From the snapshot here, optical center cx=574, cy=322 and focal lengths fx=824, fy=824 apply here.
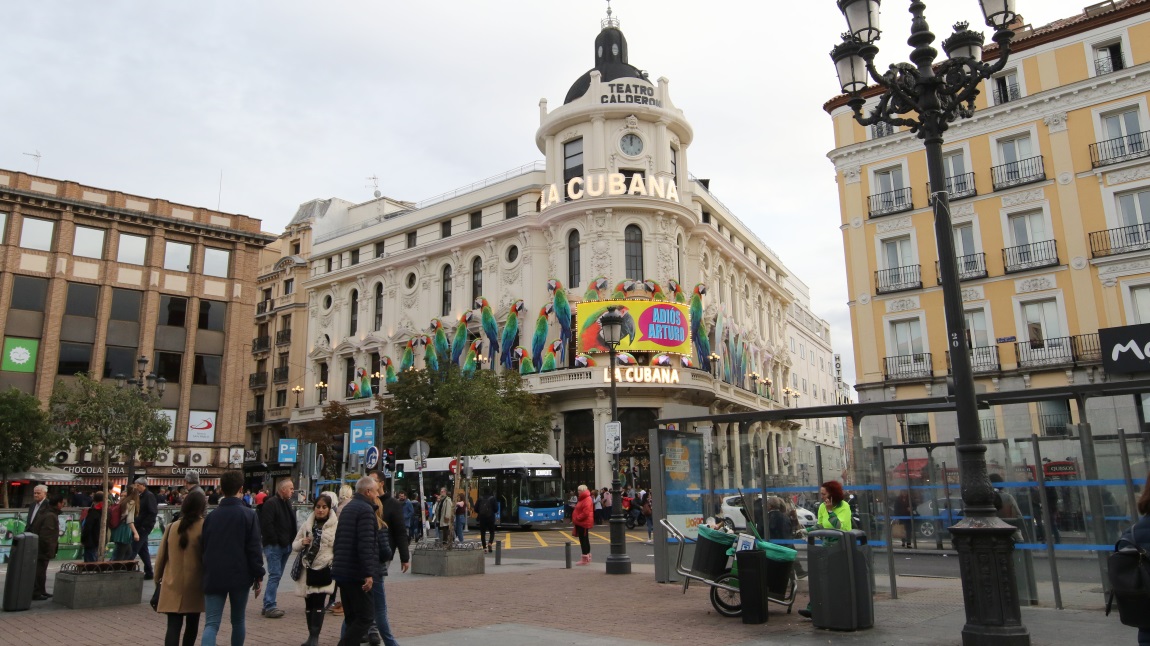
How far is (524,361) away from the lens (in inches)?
1698

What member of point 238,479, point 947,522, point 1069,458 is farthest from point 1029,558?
point 238,479

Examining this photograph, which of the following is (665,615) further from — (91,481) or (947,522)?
(91,481)

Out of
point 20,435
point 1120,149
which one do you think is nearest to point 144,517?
point 20,435

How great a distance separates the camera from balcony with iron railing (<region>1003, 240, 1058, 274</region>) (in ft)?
92.8

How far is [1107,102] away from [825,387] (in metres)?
53.6

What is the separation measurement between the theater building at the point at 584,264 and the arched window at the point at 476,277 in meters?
0.13

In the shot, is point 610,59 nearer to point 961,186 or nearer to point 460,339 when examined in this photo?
point 460,339

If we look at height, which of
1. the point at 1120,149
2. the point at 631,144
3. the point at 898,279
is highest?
the point at 631,144

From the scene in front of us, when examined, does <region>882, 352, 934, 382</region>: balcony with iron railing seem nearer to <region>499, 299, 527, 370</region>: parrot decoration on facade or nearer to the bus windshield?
the bus windshield

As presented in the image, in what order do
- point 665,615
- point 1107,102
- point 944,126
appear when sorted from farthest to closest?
point 1107,102 < point 665,615 < point 944,126

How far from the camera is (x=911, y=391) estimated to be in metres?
29.7

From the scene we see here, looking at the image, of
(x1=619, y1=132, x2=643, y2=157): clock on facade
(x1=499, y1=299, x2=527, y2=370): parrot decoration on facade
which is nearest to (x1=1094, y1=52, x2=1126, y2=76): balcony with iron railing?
(x1=619, y1=132, x2=643, y2=157): clock on facade

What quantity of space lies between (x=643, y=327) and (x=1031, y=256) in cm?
1678

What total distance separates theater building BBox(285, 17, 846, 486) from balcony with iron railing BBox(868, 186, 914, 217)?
12006 mm
